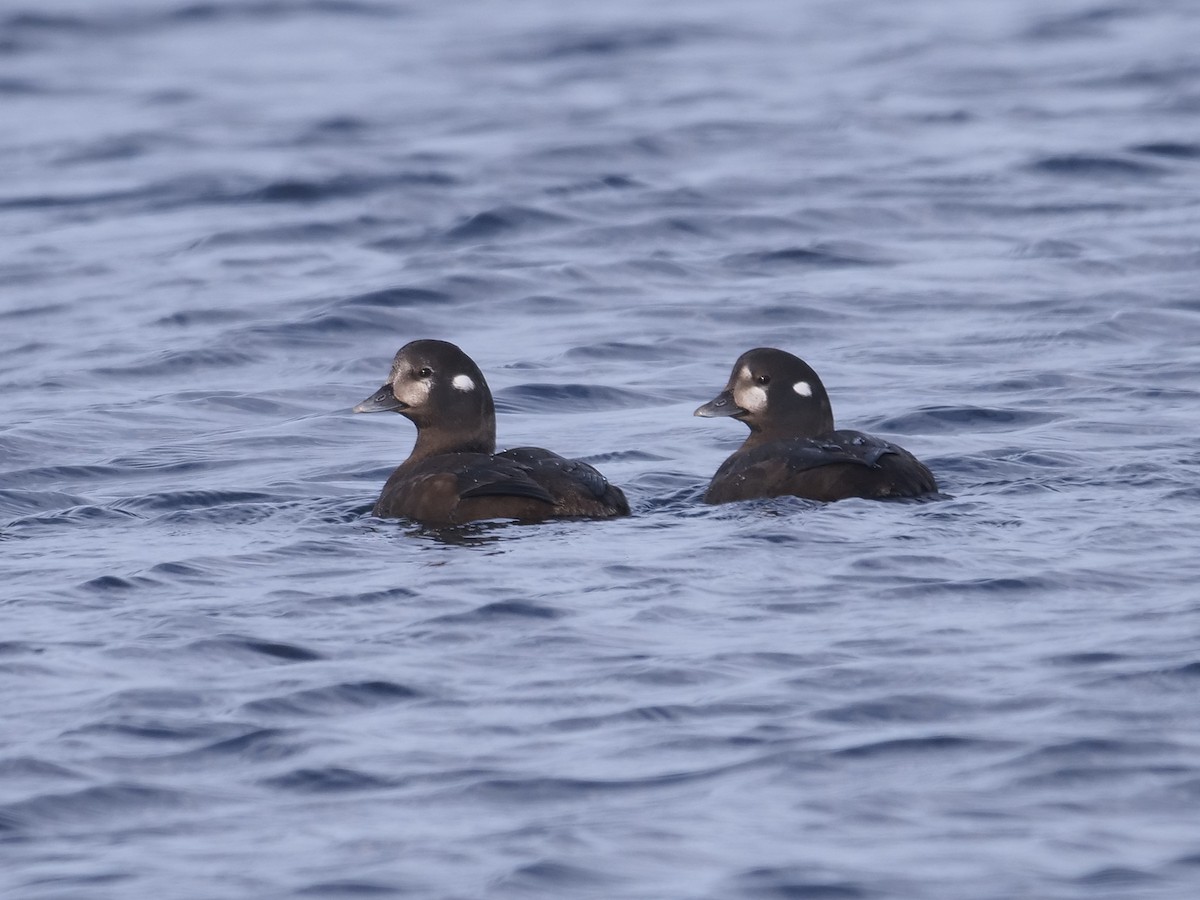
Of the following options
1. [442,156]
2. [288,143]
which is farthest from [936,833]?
[288,143]

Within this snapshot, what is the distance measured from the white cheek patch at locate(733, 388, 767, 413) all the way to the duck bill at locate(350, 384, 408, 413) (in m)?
1.50

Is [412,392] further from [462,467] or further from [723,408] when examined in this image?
[723,408]

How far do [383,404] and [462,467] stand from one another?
0.89 meters

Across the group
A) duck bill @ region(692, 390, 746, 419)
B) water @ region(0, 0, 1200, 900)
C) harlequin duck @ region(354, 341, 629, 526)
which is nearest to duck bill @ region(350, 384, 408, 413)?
harlequin duck @ region(354, 341, 629, 526)

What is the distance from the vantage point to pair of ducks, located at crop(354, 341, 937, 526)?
29.2 feet

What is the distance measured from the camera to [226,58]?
2653cm

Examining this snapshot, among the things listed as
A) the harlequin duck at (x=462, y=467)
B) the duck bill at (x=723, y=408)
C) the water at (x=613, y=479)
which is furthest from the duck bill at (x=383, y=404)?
the duck bill at (x=723, y=408)

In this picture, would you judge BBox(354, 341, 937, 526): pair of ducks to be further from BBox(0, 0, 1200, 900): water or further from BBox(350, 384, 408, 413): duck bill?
BBox(0, 0, 1200, 900): water

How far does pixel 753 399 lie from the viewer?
9828 mm

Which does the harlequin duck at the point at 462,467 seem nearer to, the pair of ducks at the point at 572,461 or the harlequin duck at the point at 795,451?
the pair of ducks at the point at 572,461

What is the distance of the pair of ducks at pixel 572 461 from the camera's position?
8.90 meters

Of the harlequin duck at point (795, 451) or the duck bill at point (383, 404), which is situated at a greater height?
the duck bill at point (383, 404)

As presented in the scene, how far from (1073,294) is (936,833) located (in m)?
9.62

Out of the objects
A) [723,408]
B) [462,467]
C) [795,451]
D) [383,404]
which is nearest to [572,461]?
[462,467]
